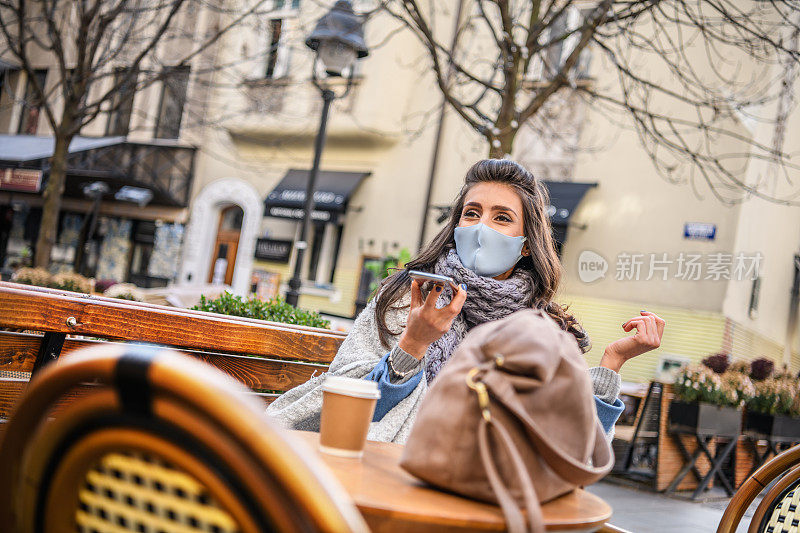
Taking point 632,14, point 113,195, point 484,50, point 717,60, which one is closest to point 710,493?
point 632,14

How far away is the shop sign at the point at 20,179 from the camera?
63.8 ft

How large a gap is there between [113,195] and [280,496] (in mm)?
20236

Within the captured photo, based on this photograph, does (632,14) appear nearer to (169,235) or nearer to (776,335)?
(776,335)

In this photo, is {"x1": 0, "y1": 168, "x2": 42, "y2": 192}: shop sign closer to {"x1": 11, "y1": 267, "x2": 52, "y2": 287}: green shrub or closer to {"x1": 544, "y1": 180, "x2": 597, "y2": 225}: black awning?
{"x1": 11, "y1": 267, "x2": 52, "y2": 287}: green shrub

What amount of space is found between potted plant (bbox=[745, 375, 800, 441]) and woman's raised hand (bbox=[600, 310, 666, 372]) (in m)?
6.19

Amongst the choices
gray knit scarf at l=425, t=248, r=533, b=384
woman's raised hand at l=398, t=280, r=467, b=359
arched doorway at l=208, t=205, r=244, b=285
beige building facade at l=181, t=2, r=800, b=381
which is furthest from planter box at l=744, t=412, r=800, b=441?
arched doorway at l=208, t=205, r=244, b=285

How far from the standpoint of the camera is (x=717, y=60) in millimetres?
12109

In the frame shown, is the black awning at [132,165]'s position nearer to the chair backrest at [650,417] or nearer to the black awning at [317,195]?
the black awning at [317,195]

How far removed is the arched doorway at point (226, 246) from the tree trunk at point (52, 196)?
26.3 ft

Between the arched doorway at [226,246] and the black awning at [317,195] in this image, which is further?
the arched doorway at [226,246]

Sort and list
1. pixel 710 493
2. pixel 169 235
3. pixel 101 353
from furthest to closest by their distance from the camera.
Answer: pixel 169 235, pixel 710 493, pixel 101 353

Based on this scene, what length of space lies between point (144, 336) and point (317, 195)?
14.3 meters

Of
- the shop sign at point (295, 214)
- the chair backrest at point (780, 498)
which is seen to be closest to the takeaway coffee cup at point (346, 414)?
the chair backrest at point (780, 498)

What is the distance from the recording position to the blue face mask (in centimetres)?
256
